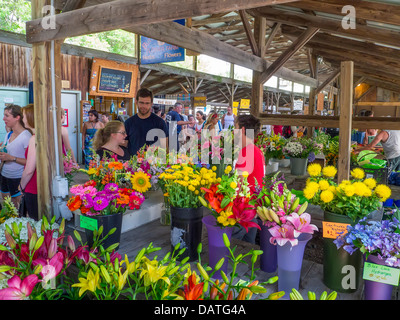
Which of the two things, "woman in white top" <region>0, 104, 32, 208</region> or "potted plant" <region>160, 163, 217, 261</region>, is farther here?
"woman in white top" <region>0, 104, 32, 208</region>

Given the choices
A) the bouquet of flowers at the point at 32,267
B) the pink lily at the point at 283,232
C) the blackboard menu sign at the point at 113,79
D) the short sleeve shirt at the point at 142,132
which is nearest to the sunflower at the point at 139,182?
the bouquet of flowers at the point at 32,267

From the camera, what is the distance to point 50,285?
116 cm

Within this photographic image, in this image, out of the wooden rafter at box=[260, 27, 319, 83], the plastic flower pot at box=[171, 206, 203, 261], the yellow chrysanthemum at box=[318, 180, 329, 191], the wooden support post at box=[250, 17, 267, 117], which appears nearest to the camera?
the yellow chrysanthemum at box=[318, 180, 329, 191]

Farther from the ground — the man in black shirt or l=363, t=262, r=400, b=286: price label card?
the man in black shirt

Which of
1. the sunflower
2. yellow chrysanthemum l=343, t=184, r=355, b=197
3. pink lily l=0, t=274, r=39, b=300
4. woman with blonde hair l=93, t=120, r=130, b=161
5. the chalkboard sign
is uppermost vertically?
the chalkboard sign

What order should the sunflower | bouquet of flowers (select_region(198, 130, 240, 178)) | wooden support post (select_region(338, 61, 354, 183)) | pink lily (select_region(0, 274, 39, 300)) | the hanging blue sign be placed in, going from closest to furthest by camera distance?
pink lily (select_region(0, 274, 39, 300)), the sunflower, wooden support post (select_region(338, 61, 354, 183)), bouquet of flowers (select_region(198, 130, 240, 178)), the hanging blue sign

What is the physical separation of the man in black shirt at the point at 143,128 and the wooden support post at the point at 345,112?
1670mm

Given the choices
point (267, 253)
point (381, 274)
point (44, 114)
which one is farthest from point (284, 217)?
point (44, 114)

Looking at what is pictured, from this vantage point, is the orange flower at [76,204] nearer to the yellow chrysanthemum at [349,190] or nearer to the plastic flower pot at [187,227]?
the plastic flower pot at [187,227]

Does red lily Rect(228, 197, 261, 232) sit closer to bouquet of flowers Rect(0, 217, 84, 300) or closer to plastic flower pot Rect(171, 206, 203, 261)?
plastic flower pot Rect(171, 206, 203, 261)

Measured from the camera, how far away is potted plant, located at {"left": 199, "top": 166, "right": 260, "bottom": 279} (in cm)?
142

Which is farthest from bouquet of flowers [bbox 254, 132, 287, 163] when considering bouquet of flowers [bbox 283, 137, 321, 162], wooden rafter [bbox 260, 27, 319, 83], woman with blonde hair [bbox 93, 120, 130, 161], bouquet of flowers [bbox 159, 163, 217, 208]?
bouquet of flowers [bbox 159, 163, 217, 208]

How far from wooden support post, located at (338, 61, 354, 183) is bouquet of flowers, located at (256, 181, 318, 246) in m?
1.67
